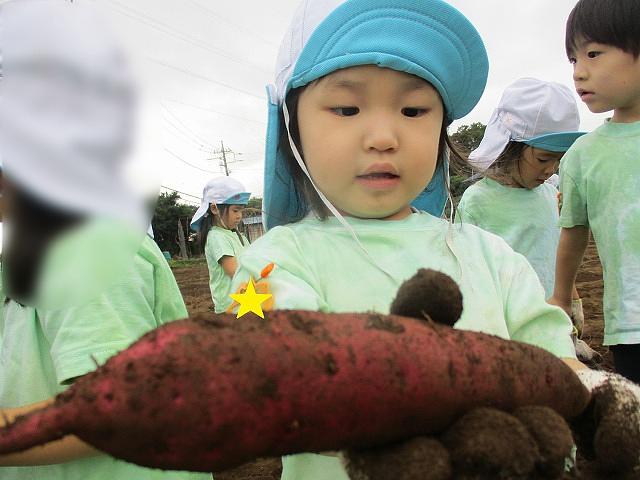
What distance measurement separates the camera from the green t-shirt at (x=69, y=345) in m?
1.24

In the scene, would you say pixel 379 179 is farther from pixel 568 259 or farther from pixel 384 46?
pixel 568 259

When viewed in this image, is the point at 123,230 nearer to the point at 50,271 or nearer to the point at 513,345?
the point at 50,271

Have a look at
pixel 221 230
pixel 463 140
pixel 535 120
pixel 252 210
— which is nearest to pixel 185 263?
pixel 221 230

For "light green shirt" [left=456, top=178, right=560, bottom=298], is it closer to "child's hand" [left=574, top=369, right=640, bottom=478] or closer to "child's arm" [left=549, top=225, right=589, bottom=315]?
"child's arm" [left=549, top=225, right=589, bottom=315]

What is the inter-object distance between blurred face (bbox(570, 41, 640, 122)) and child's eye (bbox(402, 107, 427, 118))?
1.35 metres

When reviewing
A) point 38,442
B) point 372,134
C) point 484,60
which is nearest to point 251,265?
point 372,134

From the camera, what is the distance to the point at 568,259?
8.71ft

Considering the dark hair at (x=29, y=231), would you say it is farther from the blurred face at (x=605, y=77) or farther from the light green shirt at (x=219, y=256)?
the light green shirt at (x=219, y=256)

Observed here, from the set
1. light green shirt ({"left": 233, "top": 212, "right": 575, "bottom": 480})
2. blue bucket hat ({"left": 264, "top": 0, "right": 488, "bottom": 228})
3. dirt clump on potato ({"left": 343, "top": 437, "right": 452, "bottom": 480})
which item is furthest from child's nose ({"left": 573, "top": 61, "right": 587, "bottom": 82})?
dirt clump on potato ({"left": 343, "top": 437, "right": 452, "bottom": 480})

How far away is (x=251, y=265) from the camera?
1194 millimetres

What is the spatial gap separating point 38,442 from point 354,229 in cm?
90

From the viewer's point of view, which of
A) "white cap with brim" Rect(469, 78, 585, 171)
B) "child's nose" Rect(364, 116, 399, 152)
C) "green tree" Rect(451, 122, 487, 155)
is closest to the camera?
"child's nose" Rect(364, 116, 399, 152)

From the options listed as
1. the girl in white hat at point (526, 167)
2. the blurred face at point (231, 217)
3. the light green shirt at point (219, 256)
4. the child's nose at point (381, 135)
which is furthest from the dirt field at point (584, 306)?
the blurred face at point (231, 217)

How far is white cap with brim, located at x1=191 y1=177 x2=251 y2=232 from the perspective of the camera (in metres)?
5.65
